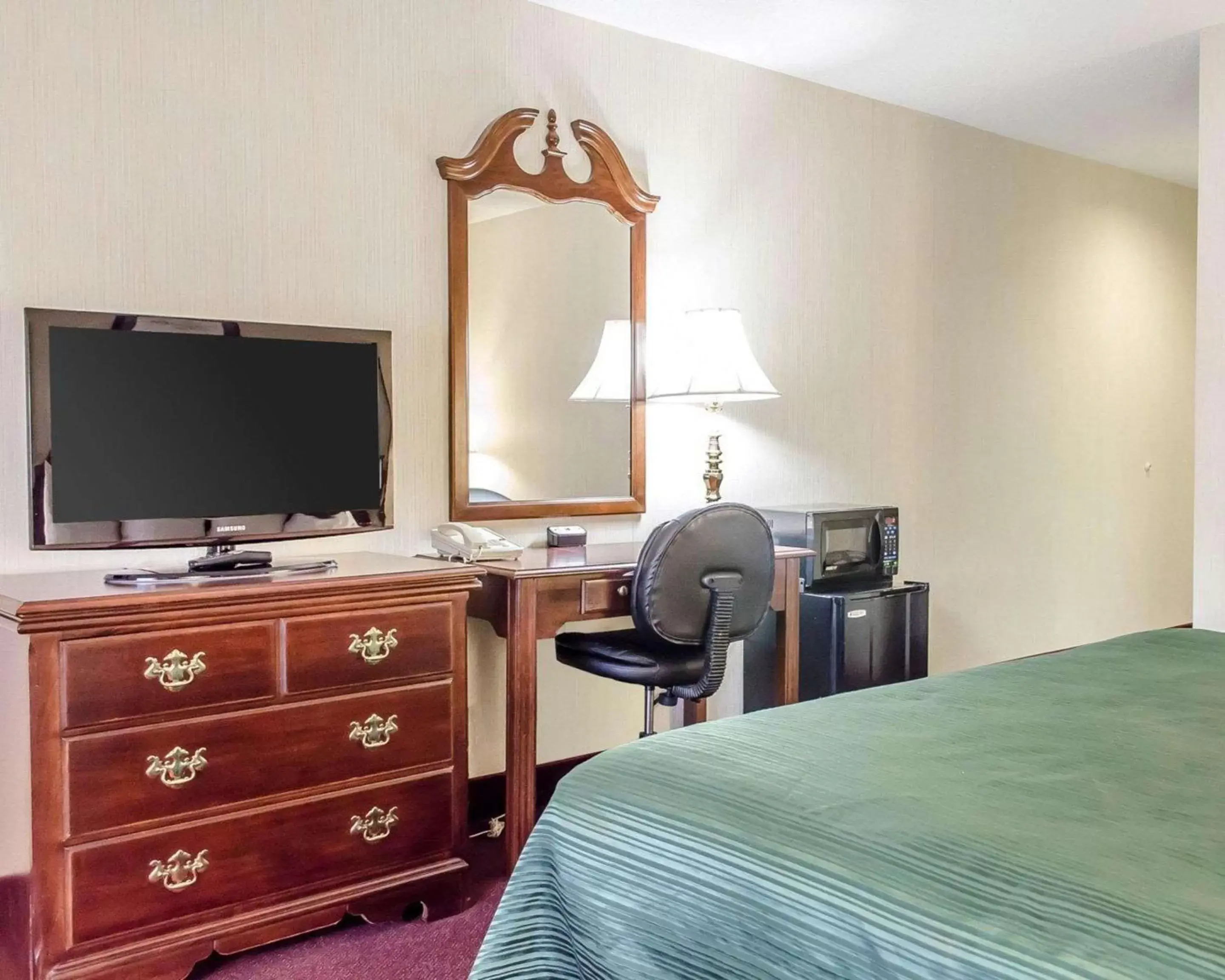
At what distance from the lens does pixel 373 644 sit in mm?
2416

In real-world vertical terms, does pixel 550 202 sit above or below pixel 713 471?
above

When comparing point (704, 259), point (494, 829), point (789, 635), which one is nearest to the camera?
point (494, 829)

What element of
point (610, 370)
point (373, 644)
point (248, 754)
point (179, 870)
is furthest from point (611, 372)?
point (179, 870)

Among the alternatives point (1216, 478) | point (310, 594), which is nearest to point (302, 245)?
point (310, 594)

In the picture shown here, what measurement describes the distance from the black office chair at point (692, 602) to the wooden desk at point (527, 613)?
10 centimetres

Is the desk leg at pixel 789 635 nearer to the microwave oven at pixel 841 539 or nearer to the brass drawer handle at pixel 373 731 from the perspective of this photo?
the microwave oven at pixel 841 539

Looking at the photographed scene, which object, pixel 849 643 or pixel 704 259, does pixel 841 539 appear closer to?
pixel 849 643

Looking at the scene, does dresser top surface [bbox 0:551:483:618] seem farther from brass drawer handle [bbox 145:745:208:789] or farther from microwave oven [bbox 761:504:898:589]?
microwave oven [bbox 761:504:898:589]

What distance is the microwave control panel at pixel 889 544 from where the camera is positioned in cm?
380

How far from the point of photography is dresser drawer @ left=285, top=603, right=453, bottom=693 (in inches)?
90.8

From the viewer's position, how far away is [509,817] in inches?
107

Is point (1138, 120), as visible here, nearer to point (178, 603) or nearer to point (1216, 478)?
point (1216, 478)

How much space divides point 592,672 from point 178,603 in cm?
113

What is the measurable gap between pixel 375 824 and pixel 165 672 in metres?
0.60
